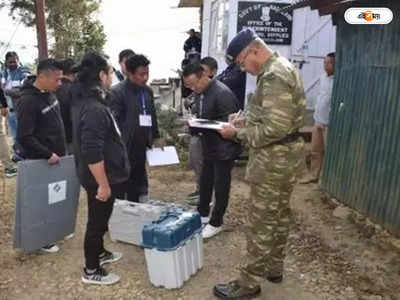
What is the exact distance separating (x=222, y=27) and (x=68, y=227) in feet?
18.6

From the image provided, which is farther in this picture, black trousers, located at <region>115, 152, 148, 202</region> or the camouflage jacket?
black trousers, located at <region>115, 152, 148, 202</region>

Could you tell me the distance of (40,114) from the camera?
3814 millimetres

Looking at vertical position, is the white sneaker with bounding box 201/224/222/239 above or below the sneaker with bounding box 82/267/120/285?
above

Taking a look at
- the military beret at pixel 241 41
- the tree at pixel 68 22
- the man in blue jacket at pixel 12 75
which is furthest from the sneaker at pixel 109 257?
the tree at pixel 68 22

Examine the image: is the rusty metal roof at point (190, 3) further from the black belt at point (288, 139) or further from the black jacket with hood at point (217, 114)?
the black belt at point (288, 139)

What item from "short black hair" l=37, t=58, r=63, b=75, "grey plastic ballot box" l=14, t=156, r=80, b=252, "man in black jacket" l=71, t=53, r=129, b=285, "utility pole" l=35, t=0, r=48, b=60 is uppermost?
"utility pole" l=35, t=0, r=48, b=60

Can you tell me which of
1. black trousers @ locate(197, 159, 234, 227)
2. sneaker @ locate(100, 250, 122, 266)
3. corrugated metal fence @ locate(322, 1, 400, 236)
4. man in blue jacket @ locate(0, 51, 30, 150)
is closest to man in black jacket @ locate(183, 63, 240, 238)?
black trousers @ locate(197, 159, 234, 227)

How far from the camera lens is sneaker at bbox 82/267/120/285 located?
3.51 m

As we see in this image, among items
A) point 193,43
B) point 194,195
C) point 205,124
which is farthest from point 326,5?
point 193,43

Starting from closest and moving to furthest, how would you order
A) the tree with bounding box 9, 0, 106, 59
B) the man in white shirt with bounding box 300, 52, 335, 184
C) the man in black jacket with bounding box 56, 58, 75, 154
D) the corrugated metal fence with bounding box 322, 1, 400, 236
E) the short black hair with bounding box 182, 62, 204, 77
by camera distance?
the short black hair with bounding box 182, 62, 204, 77 < the corrugated metal fence with bounding box 322, 1, 400, 236 < the man in black jacket with bounding box 56, 58, 75, 154 < the man in white shirt with bounding box 300, 52, 335, 184 < the tree with bounding box 9, 0, 106, 59

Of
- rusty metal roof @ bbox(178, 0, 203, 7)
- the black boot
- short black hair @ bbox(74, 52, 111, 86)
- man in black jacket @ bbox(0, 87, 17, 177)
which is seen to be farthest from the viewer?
rusty metal roof @ bbox(178, 0, 203, 7)

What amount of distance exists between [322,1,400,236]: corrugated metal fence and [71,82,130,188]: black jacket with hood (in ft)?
8.81

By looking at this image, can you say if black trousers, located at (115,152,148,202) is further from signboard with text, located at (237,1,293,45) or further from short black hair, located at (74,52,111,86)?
signboard with text, located at (237,1,293,45)

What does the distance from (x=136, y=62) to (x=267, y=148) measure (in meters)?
1.66
